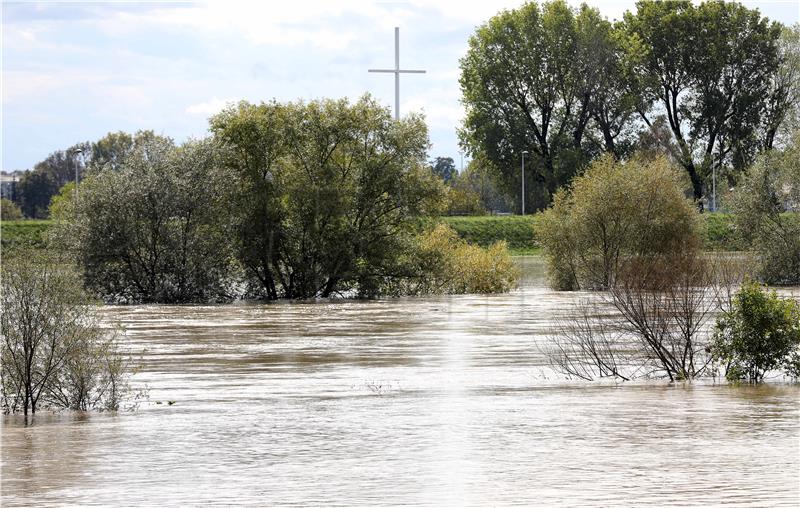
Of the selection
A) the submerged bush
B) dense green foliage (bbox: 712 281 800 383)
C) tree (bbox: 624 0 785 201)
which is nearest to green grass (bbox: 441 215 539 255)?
tree (bbox: 624 0 785 201)

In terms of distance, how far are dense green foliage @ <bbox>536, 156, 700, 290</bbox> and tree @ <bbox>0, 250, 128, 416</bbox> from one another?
126ft

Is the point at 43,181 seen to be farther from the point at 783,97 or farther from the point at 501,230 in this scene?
the point at 783,97

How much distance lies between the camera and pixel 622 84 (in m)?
95.6

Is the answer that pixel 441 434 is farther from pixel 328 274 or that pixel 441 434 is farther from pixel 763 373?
pixel 328 274

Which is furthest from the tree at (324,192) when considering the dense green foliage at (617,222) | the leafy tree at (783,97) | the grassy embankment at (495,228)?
the leafy tree at (783,97)

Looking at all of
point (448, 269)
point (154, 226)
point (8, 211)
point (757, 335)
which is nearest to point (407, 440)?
point (757, 335)

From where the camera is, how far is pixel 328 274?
5334 centimetres

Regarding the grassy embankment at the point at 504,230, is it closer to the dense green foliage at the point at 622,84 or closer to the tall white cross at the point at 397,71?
the dense green foliage at the point at 622,84

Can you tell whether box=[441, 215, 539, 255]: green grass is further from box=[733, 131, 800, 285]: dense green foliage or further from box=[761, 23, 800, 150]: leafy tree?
box=[733, 131, 800, 285]: dense green foliage

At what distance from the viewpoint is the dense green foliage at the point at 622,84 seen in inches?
3737

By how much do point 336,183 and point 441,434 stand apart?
3781 centimetres

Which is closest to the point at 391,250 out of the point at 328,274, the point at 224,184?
the point at 328,274

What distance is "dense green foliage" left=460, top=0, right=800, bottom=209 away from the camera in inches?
3737

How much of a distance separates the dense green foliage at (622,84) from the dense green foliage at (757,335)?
241 feet
